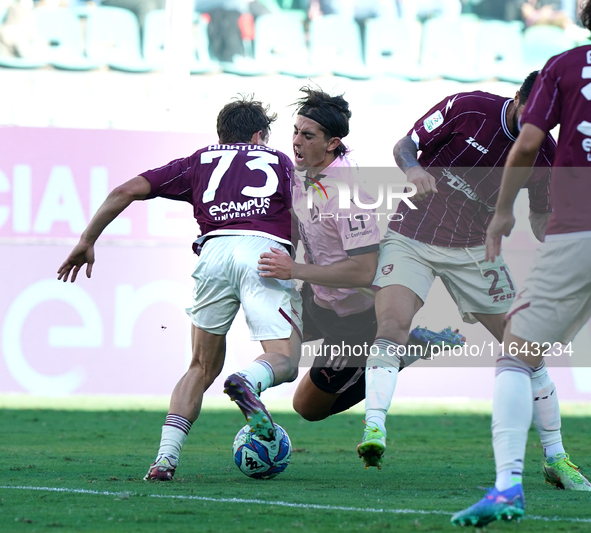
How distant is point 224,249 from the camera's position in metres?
4.91

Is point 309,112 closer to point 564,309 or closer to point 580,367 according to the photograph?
point 564,309

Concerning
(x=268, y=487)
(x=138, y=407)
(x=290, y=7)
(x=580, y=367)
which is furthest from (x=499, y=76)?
(x=268, y=487)

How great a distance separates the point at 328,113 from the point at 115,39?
9.94 m

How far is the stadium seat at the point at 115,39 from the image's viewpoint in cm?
1419

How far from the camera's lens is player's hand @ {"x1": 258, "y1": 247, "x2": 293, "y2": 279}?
4785 millimetres

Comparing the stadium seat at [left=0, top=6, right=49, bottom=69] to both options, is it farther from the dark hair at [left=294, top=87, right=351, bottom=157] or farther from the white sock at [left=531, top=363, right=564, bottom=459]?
the white sock at [left=531, top=363, right=564, bottom=459]

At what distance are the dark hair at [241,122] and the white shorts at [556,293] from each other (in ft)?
7.67

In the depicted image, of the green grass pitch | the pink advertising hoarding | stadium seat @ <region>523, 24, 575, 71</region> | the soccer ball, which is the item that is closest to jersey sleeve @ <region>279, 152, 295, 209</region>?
the soccer ball

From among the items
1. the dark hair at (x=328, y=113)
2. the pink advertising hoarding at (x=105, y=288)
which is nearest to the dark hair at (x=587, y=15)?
the dark hair at (x=328, y=113)

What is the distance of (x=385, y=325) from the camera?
4.83 meters

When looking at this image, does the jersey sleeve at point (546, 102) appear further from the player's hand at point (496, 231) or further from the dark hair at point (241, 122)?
the dark hair at point (241, 122)

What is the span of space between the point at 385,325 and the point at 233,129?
145 cm

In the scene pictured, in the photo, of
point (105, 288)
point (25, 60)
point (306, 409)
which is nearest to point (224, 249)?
point (306, 409)

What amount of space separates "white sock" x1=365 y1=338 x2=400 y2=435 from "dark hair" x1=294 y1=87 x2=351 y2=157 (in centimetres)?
128
